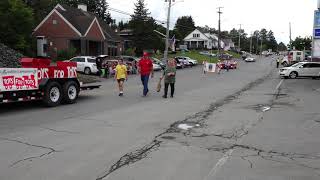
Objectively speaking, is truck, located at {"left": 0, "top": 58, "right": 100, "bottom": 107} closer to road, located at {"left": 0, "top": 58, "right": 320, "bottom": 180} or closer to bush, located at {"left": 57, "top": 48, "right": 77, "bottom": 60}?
road, located at {"left": 0, "top": 58, "right": 320, "bottom": 180}

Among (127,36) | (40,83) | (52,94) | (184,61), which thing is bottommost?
(52,94)

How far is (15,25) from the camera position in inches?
1978

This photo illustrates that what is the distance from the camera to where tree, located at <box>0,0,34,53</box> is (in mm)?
48562

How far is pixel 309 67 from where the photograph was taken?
4366 centimetres

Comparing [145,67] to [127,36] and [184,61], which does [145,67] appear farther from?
[127,36]

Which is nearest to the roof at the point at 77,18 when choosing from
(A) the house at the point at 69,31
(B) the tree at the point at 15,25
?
(A) the house at the point at 69,31

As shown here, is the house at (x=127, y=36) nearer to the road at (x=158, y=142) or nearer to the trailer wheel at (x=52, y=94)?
the trailer wheel at (x=52, y=94)

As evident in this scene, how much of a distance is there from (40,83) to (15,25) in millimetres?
37377

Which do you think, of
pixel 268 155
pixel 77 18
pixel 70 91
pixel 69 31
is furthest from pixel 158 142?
pixel 77 18

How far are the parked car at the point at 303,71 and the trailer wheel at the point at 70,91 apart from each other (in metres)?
29.4

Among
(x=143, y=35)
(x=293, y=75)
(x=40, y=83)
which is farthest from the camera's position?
(x=143, y=35)

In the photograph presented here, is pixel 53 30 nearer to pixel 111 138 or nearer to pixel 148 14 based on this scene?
pixel 148 14

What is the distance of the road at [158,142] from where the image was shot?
7.27 meters

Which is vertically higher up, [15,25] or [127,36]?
[127,36]
